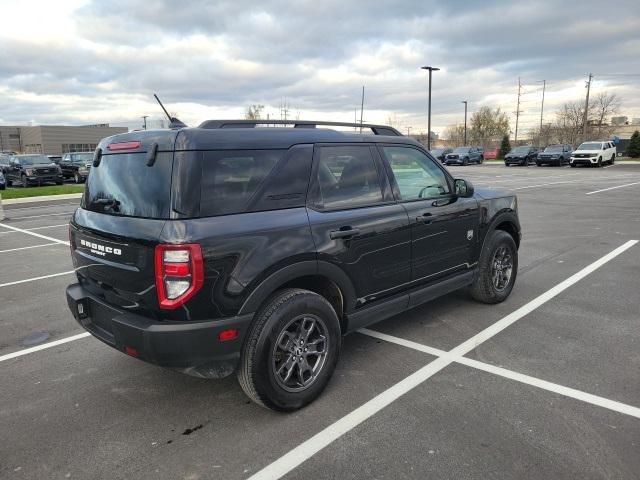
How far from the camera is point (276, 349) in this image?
309cm

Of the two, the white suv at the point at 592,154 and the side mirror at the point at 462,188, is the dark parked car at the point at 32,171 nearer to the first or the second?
the side mirror at the point at 462,188

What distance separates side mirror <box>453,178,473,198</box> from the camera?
453 centimetres

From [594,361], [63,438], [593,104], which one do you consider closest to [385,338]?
[594,361]

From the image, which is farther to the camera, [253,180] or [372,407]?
[372,407]

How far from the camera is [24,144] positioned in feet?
363

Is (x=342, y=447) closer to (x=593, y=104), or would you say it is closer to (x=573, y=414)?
(x=573, y=414)

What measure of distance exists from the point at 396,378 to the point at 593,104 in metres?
79.7

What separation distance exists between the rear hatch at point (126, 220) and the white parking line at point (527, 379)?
2282 millimetres

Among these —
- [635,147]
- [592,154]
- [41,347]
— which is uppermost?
[635,147]

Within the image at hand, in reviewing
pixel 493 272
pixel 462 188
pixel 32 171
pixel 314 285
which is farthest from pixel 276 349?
pixel 32 171

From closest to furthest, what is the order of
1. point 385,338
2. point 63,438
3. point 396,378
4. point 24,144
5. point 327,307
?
point 63,438 < point 327,307 < point 396,378 < point 385,338 < point 24,144

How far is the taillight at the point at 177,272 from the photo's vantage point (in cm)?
268

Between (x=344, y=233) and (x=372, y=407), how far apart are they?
117 centimetres

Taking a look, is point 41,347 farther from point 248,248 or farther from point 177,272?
point 248,248
